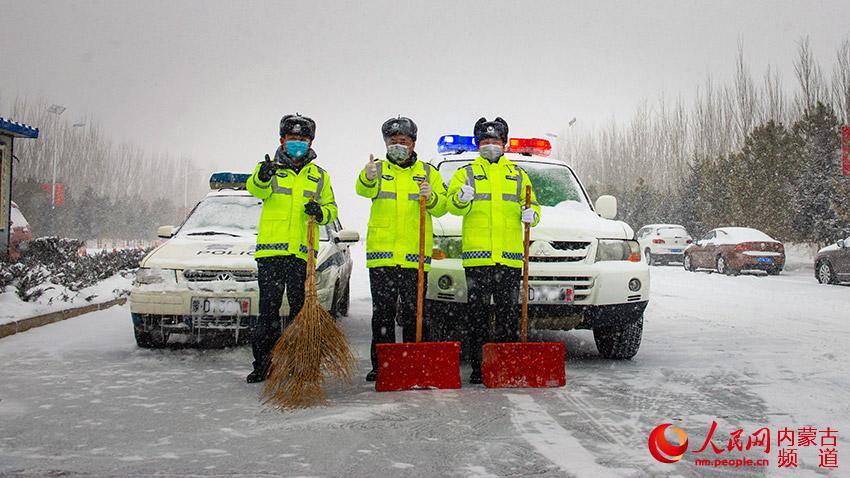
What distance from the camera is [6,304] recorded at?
25.0 feet

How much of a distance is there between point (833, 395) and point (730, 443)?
1618 millimetres

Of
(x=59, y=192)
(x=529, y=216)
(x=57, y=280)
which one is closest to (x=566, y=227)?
(x=529, y=216)

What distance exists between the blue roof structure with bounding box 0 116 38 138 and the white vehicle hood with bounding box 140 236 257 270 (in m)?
6.85

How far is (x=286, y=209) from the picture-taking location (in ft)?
16.7

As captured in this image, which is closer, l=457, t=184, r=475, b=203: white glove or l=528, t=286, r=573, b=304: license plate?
l=457, t=184, r=475, b=203: white glove

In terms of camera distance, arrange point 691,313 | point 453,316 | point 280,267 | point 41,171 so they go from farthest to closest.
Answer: point 41,171 → point 691,313 → point 453,316 → point 280,267

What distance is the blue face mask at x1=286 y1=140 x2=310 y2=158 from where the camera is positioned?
518 centimetres

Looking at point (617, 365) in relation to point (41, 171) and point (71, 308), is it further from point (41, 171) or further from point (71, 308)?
point (41, 171)

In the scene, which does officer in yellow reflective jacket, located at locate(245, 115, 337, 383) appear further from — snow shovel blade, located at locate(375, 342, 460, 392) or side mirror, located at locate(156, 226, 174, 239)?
side mirror, located at locate(156, 226, 174, 239)

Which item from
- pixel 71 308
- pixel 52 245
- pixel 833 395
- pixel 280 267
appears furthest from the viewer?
pixel 52 245

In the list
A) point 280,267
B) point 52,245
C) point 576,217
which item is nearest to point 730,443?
point 576,217

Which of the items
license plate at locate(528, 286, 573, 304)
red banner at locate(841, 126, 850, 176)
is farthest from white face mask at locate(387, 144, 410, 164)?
red banner at locate(841, 126, 850, 176)

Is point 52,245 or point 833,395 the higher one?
point 52,245

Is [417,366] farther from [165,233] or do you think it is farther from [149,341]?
[165,233]
